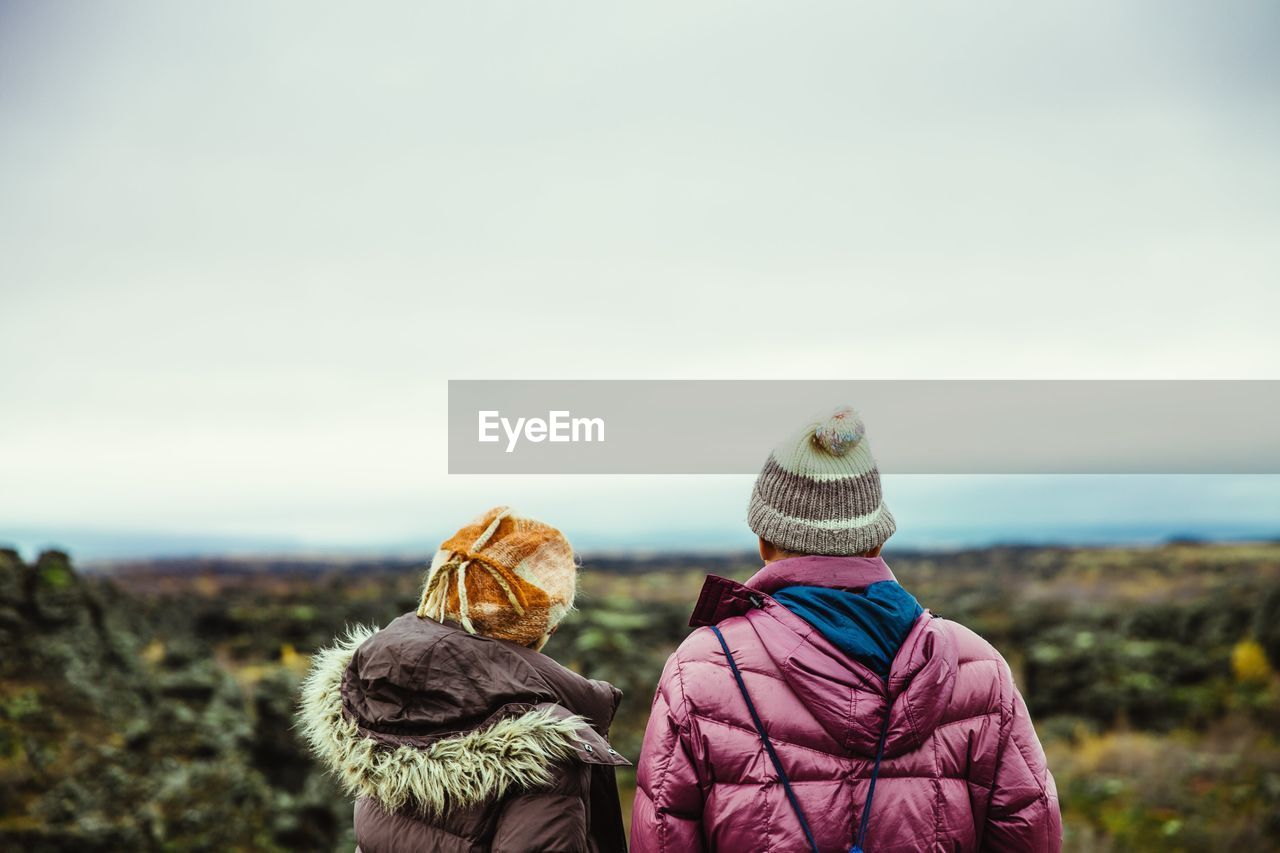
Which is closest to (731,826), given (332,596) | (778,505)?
(778,505)

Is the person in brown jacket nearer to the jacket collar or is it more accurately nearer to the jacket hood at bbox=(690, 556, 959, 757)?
the jacket collar

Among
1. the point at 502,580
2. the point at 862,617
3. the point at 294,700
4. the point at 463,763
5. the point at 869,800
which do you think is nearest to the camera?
the point at 869,800

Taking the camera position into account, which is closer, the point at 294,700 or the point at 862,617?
the point at 862,617

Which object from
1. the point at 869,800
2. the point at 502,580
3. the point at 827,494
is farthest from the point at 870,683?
the point at 502,580

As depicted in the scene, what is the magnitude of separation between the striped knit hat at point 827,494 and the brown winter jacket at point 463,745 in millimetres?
801

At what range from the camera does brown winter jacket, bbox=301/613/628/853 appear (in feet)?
8.40

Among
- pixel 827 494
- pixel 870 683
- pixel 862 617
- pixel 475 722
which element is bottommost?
pixel 475 722

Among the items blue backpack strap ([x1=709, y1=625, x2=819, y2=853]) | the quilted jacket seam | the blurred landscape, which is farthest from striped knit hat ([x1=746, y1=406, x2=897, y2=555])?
the blurred landscape

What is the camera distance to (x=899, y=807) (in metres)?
2.36

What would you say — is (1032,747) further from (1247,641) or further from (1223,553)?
(1223,553)

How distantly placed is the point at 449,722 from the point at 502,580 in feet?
1.38

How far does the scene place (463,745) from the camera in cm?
258

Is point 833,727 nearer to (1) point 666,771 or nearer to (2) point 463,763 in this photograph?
(1) point 666,771

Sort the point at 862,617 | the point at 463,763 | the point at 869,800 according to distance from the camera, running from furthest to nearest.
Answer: the point at 463,763
the point at 862,617
the point at 869,800
